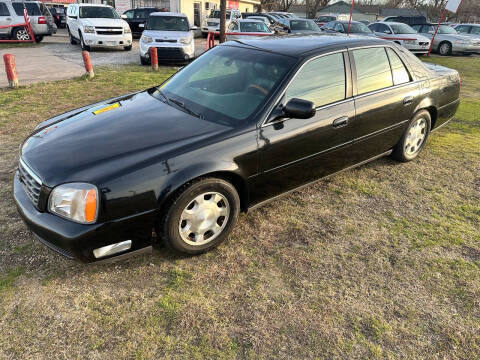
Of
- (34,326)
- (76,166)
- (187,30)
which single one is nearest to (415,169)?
(76,166)

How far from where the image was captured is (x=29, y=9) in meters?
15.9

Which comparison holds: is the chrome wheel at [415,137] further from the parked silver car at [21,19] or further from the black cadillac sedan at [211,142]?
the parked silver car at [21,19]

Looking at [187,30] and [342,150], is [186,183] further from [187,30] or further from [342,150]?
[187,30]

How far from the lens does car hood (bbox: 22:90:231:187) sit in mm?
2424

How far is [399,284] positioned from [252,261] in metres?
1.14

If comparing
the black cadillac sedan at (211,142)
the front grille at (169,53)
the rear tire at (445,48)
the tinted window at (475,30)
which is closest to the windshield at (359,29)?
the rear tire at (445,48)

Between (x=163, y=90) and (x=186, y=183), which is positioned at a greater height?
(x=163, y=90)

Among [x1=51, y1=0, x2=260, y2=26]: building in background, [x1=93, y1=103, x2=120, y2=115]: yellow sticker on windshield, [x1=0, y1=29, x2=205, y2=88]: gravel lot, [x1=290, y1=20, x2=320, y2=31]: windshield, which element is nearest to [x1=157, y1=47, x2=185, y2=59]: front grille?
[x1=0, y1=29, x2=205, y2=88]: gravel lot

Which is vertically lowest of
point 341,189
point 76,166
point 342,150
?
point 341,189

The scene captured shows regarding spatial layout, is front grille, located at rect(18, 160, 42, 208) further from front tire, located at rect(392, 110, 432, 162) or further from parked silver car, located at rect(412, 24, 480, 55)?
parked silver car, located at rect(412, 24, 480, 55)

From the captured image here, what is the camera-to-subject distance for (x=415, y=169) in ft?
14.8

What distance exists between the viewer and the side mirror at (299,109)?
2818 mm

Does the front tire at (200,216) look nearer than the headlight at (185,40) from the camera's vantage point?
Yes

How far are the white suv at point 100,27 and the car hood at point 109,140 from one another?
37.3 ft
